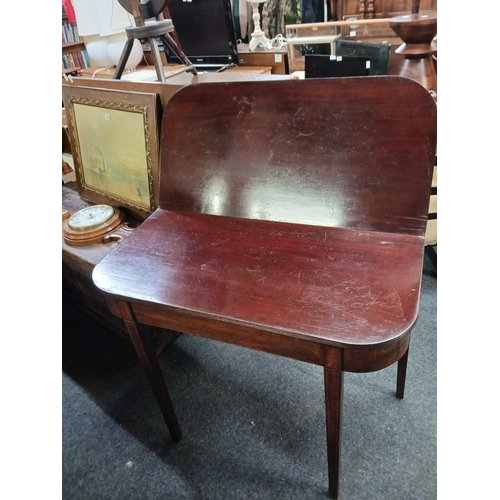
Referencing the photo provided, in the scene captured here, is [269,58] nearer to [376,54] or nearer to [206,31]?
[206,31]

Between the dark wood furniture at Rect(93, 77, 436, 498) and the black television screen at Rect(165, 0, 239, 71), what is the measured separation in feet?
4.97

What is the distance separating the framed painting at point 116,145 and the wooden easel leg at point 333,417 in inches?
38.4

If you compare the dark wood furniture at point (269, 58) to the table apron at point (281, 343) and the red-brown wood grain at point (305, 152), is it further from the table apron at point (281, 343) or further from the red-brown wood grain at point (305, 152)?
the table apron at point (281, 343)

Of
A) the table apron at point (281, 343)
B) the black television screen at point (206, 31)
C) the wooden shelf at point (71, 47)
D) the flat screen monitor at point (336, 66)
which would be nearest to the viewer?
the table apron at point (281, 343)

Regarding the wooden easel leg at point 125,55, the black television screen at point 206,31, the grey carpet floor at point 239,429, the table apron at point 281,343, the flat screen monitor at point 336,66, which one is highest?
the black television screen at point 206,31

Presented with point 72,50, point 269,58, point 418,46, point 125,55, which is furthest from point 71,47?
point 418,46

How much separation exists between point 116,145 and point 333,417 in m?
1.24

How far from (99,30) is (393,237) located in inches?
71.9

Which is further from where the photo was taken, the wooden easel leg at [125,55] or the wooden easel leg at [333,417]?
the wooden easel leg at [125,55]

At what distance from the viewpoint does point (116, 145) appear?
1522mm

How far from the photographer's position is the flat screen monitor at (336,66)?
1.38m

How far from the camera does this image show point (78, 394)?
1.48 m

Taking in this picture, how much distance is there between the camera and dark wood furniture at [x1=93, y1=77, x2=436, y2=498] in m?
0.74

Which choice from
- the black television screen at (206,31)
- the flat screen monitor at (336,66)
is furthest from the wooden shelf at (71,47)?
the flat screen monitor at (336,66)
